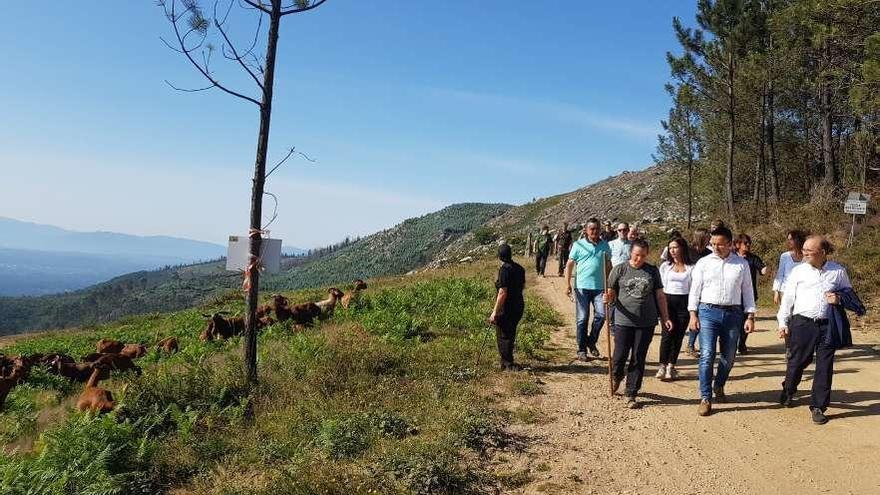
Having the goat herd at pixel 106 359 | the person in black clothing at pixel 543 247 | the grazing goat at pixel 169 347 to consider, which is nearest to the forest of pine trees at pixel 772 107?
the person in black clothing at pixel 543 247

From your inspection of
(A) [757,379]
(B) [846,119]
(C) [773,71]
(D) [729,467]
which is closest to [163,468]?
(D) [729,467]

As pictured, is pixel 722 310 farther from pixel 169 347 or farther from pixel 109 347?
pixel 109 347

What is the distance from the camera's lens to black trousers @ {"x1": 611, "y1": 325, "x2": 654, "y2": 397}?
668 cm

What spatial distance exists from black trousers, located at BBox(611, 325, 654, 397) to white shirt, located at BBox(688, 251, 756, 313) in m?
0.75

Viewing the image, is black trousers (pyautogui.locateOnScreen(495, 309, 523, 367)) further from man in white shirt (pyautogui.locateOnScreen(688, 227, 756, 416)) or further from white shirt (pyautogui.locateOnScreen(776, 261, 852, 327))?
white shirt (pyautogui.locateOnScreen(776, 261, 852, 327))

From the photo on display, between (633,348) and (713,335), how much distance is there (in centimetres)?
87

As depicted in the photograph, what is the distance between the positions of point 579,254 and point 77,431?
21.9 ft

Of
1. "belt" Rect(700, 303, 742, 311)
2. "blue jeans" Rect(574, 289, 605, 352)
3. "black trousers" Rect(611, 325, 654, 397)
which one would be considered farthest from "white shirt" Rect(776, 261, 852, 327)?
"blue jeans" Rect(574, 289, 605, 352)

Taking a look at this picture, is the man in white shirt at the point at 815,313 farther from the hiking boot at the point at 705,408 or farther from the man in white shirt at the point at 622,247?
the man in white shirt at the point at 622,247

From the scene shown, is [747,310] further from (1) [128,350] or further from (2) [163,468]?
(1) [128,350]

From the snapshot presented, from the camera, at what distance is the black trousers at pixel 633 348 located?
21.9ft

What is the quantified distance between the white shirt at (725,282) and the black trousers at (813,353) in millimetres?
487

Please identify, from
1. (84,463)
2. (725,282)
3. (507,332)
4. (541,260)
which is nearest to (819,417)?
(725,282)

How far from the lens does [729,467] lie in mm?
5199
